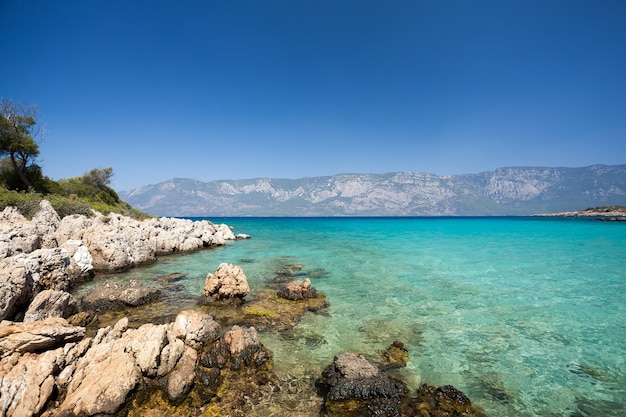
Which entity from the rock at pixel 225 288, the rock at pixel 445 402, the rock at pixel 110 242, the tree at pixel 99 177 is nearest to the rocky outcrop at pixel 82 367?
the rock at pixel 225 288

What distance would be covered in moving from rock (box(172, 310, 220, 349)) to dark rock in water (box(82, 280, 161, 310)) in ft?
15.9

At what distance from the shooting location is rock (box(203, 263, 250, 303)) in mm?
13344


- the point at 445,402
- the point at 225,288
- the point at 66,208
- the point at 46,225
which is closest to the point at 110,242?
the point at 46,225

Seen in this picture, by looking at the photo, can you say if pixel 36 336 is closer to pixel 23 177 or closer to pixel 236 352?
pixel 236 352

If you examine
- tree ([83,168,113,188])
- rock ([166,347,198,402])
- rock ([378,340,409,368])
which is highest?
tree ([83,168,113,188])

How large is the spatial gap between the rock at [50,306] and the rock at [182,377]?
5.93 metres

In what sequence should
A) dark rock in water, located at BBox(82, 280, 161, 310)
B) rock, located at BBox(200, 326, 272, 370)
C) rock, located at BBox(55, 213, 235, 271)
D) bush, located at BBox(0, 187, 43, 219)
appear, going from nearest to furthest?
rock, located at BBox(200, 326, 272, 370), dark rock in water, located at BBox(82, 280, 161, 310), rock, located at BBox(55, 213, 235, 271), bush, located at BBox(0, 187, 43, 219)

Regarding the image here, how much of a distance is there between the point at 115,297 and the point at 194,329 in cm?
599

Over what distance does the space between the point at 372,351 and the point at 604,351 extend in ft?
25.3

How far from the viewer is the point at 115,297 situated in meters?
12.4

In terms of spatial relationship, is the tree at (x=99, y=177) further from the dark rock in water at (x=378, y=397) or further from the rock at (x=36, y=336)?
the dark rock in water at (x=378, y=397)

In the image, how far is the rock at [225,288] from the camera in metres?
13.3

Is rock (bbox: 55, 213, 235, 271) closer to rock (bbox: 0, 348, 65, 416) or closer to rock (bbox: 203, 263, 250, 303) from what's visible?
rock (bbox: 203, 263, 250, 303)

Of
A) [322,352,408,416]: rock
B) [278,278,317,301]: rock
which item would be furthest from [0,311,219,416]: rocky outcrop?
[278,278,317,301]: rock
